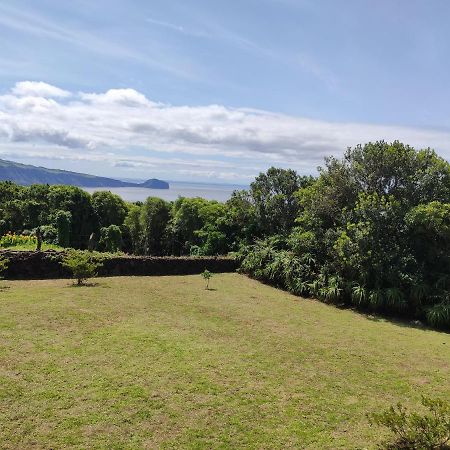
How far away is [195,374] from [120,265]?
1232cm

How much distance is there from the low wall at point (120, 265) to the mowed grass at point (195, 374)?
352 cm

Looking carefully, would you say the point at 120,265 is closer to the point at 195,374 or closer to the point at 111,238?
the point at 195,374

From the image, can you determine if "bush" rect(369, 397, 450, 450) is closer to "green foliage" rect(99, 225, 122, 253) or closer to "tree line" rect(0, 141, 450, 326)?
"tree line" rect(0, 141, 450, 326)

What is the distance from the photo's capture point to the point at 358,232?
16.2m

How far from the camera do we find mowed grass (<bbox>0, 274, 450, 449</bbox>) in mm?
6207

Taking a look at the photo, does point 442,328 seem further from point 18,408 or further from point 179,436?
point 18,408

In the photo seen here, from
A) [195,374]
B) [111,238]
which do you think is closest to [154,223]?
[111,238]

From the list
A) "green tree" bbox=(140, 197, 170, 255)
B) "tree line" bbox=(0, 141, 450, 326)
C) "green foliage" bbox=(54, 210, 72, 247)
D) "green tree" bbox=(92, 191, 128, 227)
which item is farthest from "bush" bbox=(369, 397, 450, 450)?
"green tree" bbox=(92, 191, 128, 227)

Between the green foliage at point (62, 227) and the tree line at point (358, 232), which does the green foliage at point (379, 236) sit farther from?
the green foliage at point (62, 227)

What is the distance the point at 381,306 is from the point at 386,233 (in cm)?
287

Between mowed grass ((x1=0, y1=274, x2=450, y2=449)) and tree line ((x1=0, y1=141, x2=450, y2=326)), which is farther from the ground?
tree line ((x1=0, y1=141, x2=450, y2=326))

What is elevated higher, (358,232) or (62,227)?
(358,232)

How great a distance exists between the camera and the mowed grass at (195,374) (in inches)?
244

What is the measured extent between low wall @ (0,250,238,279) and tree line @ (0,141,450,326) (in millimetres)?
1968
